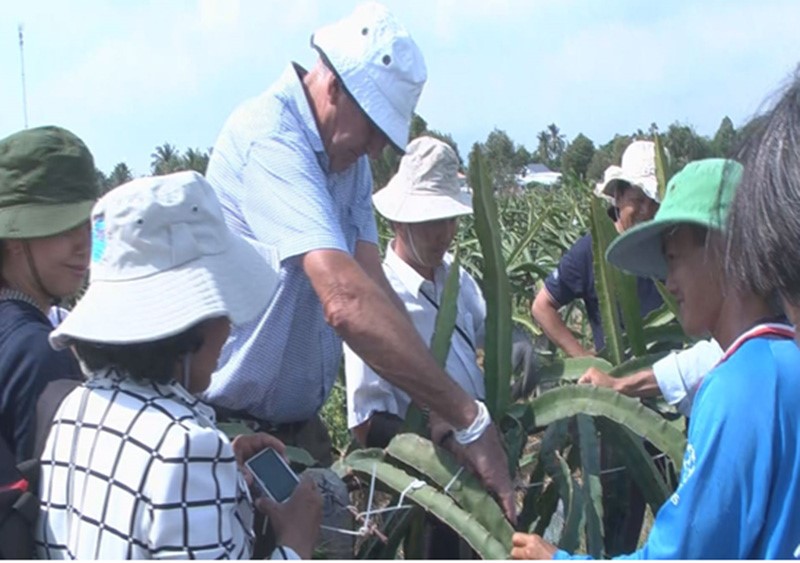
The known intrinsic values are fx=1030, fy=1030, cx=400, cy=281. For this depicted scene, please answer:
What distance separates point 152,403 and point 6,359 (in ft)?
1.62

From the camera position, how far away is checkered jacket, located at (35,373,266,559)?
1.33 m

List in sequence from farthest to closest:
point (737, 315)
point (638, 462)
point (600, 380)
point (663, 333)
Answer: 1. point (663, 333)
2. point (600, 380)
3. point (638, 462)
4. point (737, 315)

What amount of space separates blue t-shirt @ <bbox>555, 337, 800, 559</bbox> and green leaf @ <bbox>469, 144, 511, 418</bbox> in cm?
85

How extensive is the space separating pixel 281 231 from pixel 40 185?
0.47 metres

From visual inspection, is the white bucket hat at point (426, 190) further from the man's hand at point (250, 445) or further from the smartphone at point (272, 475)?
the smartphone at point (272, 475)

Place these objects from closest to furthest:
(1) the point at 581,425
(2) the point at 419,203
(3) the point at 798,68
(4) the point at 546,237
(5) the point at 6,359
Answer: (3) the point at 798,68 < (5) the point at 6,359 < (1) the point at 581,425 < (2) the point at 419,203 < (4) the point at 546,237

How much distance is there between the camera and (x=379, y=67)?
2.14 metres

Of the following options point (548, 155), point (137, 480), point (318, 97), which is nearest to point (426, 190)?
point (318, 97)

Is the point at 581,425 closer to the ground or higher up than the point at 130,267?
closer to the ground

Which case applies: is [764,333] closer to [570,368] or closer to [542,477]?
[542,477]

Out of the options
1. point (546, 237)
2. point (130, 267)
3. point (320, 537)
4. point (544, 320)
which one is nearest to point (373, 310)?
point (320, 537)

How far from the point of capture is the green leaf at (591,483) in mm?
1995

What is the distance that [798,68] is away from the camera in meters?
1.30

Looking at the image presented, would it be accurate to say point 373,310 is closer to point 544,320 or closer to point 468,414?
point 468,414
